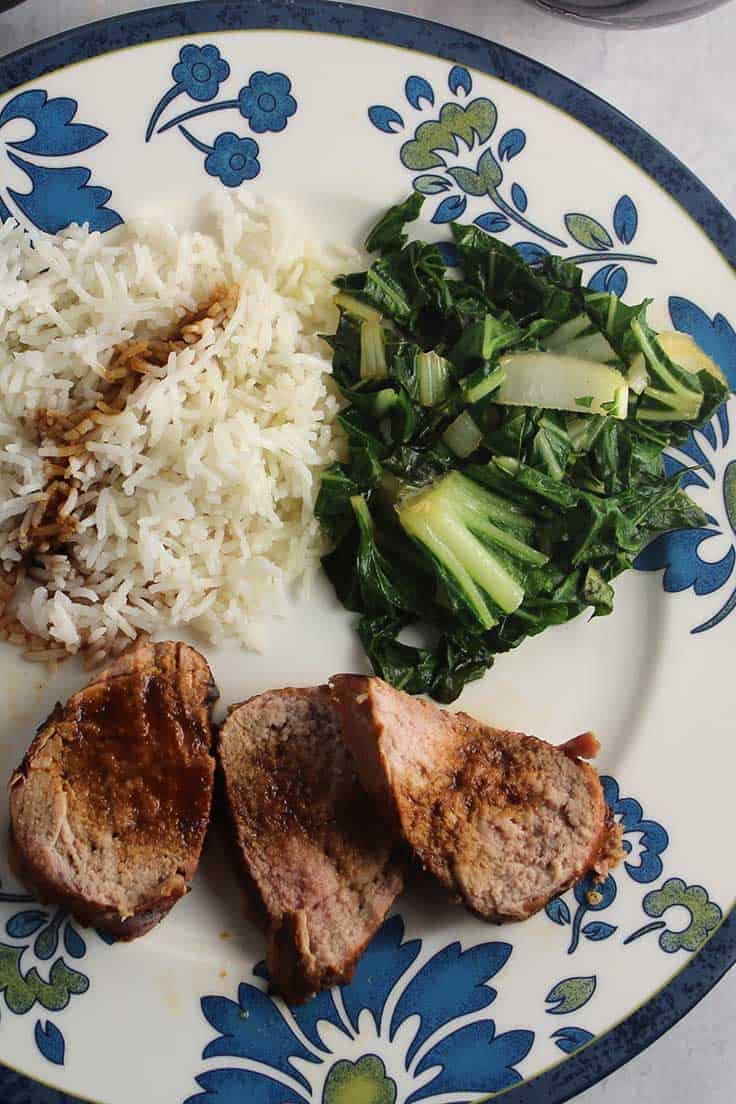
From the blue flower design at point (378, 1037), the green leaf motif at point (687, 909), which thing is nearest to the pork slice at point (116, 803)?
the blue flower design at point (378, 1037)

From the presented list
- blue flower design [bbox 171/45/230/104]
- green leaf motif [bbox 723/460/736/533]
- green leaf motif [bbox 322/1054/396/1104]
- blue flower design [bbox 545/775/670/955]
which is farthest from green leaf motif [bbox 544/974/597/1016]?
blue flower design [bbox 171/45/230/104]

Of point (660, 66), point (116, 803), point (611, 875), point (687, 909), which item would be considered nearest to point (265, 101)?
point (660, 66)

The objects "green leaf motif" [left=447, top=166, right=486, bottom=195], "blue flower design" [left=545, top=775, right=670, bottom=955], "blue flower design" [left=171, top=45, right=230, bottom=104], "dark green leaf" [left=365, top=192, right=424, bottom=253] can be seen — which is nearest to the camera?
"blue flower design" [left=545, top=775, right=670, bottom=955]

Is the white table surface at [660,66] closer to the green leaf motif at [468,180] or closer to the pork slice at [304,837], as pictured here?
the green leaf motif at [468,180]

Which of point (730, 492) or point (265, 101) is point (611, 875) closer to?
point (730, 492)

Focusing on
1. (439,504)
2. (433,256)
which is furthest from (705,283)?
(439,504)

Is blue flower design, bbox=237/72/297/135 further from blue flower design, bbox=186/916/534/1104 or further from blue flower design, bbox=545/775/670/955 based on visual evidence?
blue flower design, bbox=186/916/534/1104

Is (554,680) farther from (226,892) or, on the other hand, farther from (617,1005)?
(226,892)
